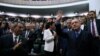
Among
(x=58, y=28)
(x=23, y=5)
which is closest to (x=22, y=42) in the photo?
(x=58, y=28)

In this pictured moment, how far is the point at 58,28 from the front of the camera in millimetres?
3678

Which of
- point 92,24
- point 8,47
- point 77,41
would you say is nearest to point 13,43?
point 8,47

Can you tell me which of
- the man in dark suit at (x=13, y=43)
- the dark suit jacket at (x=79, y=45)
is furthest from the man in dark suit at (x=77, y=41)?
the man in dark suit at (x=13, y=43)

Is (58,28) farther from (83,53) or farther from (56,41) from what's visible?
(56,41)

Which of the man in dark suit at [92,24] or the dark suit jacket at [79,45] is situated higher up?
the man in dark suit at [92,24]

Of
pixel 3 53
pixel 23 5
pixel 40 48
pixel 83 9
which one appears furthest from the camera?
pixel 23 5

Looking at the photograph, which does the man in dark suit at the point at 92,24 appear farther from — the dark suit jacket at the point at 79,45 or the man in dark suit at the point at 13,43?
the man in dark suit at the point at 13,43

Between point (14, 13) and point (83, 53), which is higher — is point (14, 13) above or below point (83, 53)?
above

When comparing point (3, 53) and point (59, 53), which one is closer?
point (3, 53)

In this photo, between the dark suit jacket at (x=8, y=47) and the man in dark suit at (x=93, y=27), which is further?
the man in dark suit at (x=93, y=27)

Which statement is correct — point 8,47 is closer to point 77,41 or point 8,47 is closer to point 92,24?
point 77,41

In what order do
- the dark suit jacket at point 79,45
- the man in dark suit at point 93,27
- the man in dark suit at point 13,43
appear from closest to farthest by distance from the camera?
1. the man in dark suit at point 13,43
2. the dark suit jacket at point 79,45
3. the man in dark suit at point 93,27

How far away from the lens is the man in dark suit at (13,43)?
3.24 meters

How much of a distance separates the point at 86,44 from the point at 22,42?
110cm
